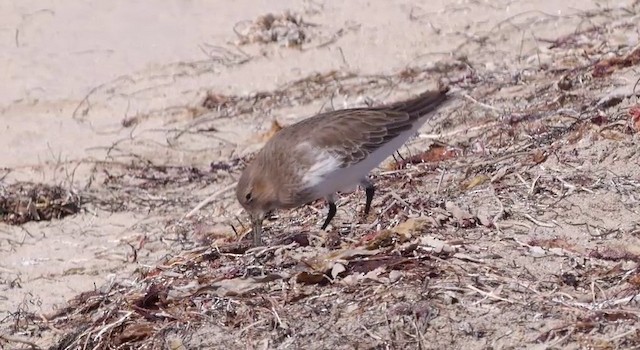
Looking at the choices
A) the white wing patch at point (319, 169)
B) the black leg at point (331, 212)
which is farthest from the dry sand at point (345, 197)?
the white wing patch at point (319, 169)

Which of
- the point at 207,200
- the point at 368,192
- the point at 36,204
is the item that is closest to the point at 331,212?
the point at 368,192

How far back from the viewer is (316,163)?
6.51 meters

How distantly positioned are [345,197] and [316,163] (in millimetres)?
954

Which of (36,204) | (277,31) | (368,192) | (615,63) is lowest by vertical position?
(36,204)

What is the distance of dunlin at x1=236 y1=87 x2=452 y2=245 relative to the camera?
21.4ft

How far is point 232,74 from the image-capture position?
35.7 feet

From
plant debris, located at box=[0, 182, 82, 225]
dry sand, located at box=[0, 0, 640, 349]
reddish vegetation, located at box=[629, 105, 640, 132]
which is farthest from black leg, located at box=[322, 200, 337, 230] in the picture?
plant debris, located at box=[0, 182, 82, 225]

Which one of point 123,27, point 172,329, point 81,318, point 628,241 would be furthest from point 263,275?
point 123,27

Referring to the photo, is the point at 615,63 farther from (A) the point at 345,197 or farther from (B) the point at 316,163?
(B) the point at 316,163

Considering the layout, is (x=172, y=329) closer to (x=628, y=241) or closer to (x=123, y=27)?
(x=628, y=241)

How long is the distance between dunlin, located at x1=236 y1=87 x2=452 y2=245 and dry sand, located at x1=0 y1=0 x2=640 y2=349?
0.20 meters

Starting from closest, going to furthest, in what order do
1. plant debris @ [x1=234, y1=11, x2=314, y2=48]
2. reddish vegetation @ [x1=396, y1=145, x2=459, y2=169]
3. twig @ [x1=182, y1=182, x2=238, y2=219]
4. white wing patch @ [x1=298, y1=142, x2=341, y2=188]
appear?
white wing patch @ [x1=298, y1=142, x2=341, y2=188] → reddish vegetation @ [x1=396, y1=145, x2=459, y2=169] → twig @ [x1=182, y1=182, x2=238, y2=219] → plant debris @ [x1=234, y1=11, x2=314, y2=48]

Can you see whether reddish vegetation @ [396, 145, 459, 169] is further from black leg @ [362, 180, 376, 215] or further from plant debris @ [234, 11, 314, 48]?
plant debris @ [234, 11, 314, 48]

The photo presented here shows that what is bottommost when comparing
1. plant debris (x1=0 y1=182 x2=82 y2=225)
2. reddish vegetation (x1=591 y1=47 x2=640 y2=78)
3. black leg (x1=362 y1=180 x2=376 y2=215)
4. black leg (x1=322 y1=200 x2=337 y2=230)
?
plant debris (x1=0 y1=182 x2=82 y2=225)
